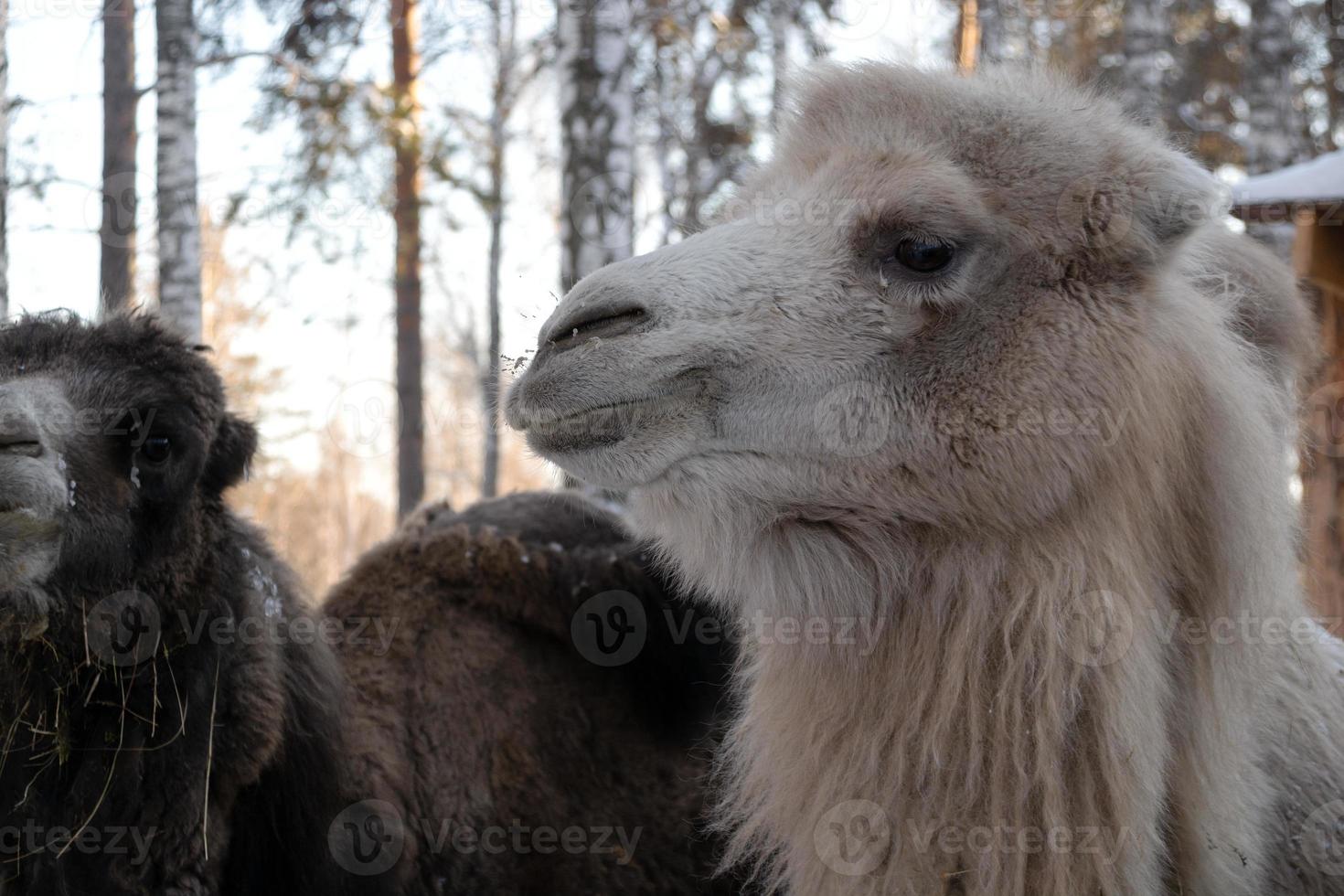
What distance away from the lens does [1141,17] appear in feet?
35.3

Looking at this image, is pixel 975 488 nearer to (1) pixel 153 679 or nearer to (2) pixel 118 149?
(1) pixel 153 679

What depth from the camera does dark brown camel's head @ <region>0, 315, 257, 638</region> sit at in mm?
3035

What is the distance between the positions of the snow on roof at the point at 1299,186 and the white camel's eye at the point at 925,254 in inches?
135

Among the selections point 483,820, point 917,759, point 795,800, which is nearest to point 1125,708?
point 917,759

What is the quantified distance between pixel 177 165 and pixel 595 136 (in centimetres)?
251

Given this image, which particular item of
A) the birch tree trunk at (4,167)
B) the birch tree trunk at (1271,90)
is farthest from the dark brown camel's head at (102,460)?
the birch tree trunk at (1271,90)

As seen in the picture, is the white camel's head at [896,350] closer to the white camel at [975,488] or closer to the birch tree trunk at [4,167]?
the white camel at [975,488]

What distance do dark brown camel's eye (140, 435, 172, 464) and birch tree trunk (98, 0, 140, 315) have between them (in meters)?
3.39

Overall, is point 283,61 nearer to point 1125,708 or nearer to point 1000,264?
point 1000,264

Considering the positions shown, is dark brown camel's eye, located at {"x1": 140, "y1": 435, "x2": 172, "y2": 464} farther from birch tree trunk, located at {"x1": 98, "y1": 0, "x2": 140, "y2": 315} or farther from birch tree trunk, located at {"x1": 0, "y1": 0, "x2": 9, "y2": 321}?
birch tree trunk, located at {"x1": 98, "y1": 0, "x2": 140, "y2": 315}

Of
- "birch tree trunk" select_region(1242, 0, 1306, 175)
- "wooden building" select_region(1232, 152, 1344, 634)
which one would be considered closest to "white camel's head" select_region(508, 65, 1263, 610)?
"wooden building" select_region(1232, 152, 1344, 634)

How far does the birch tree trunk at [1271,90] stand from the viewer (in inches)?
421

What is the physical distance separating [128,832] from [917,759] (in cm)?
213

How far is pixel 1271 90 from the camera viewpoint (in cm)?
1088
